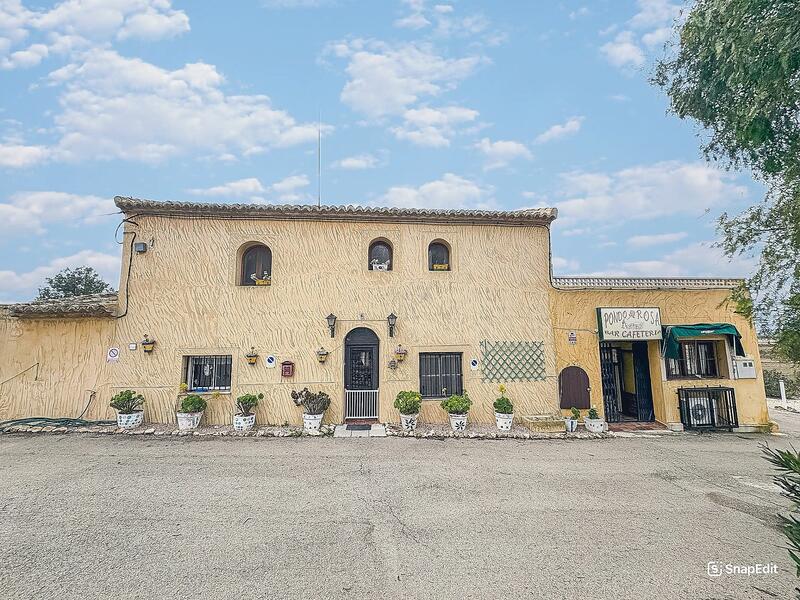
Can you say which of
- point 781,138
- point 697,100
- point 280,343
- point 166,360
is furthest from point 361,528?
point 697,100

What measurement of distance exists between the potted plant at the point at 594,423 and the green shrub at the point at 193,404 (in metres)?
11.1

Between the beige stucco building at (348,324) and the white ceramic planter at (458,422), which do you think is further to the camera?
the beige stucco building at (348,324)

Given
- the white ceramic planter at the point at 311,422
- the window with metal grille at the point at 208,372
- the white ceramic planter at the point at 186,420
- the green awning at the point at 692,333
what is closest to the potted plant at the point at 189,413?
the white ceramic planter at the point at 186,420

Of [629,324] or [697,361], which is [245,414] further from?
[697,361]

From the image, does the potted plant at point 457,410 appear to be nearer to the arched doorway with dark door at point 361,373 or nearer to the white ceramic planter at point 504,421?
the white ceramic planter at point 504,421

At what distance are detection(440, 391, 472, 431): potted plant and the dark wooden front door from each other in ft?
10.1

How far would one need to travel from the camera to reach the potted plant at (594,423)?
10.7 metres

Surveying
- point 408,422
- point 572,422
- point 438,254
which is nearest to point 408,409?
point 408,422

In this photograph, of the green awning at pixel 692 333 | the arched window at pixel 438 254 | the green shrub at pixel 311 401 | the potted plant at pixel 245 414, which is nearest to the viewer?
the potted plant at pixel 245 414

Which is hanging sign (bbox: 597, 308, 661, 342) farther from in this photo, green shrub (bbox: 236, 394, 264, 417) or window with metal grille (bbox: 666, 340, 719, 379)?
green shrub (bbox: 236, 394, 264, 417)

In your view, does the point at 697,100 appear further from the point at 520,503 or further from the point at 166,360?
the point at 166,360

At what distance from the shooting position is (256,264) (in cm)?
1171

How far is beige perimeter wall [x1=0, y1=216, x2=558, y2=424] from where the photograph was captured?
1062 cm

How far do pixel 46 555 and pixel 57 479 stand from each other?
3136 mm
